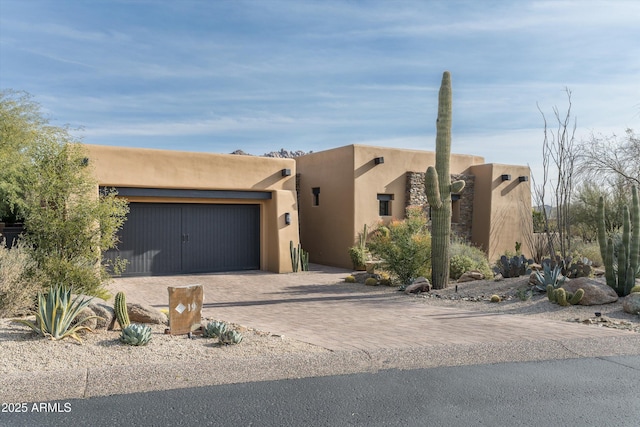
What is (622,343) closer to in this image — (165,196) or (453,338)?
(453,338)

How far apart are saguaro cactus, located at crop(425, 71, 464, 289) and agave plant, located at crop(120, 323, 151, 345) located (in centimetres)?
797

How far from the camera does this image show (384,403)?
466 cm

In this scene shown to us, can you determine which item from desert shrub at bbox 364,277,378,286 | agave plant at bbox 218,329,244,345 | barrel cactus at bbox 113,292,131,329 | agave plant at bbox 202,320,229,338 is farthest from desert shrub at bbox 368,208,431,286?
barrel cactus at bbox 113,292,131,329

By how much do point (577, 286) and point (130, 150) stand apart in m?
12.0

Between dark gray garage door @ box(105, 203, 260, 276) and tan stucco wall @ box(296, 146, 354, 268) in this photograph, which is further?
tan stucco wall @ box(296, 146, 354, 268)

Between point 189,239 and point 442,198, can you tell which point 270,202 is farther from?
point 442,198

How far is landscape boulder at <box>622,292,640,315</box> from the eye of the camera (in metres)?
8.97

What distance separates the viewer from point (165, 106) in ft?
69.1

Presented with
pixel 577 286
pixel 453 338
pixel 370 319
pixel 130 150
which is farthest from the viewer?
pixel 130 150

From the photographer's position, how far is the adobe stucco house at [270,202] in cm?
1517

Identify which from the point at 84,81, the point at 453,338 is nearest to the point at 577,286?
the point at 453,338

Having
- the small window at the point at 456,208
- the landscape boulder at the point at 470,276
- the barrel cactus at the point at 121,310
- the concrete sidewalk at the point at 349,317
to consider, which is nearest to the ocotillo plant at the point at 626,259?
the concrete sidewalk at the point at 349,317

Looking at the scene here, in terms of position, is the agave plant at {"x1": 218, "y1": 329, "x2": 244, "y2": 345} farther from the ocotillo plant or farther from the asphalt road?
the ocotillo plant

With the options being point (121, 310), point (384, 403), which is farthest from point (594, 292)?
point (121, 310)
